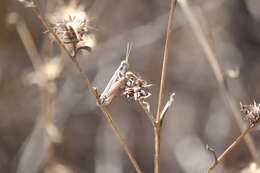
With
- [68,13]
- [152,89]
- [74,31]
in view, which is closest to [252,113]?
[74,31]

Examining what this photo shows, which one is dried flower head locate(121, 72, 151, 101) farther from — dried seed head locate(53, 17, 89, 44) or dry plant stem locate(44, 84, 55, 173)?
dry plant stem locate(44, 84, 55, 173)

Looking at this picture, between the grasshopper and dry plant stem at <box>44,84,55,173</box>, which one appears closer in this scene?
the grasshopper

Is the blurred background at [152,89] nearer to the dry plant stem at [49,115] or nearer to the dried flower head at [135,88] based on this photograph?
the dry plant stem at [49,115]

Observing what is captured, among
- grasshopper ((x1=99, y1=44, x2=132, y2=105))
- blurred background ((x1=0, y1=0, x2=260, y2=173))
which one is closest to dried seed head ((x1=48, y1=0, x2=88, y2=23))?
grasshopper ((x1=99, y1=44, x2=132, y2=105))

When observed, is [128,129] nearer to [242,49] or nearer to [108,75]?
[108,75]

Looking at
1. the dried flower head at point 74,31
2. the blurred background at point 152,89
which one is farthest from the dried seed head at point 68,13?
the blurred background at point 152,89

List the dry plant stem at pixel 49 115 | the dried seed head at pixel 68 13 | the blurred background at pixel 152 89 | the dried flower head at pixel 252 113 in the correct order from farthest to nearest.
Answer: the blurred background at pixel 152 89
the dry plant stem at pixel 49 115
the dried seed head at pixel 68 13
the dried flower head at pixel 252 113
